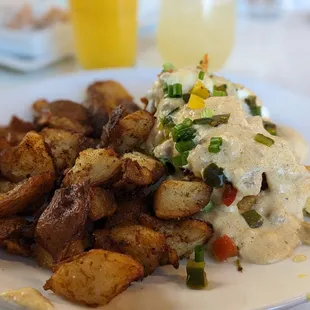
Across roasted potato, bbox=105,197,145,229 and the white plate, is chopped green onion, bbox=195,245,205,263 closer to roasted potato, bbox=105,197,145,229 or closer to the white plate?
the white plate

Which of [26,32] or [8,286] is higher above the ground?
[26,32]

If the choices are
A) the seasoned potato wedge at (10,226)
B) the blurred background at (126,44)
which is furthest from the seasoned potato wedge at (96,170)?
the blurred background at (126,44)

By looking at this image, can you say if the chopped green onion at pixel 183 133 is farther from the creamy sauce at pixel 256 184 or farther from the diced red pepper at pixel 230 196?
the diced red pepper at pixel 230 196

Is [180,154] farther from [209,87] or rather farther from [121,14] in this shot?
[121,14]

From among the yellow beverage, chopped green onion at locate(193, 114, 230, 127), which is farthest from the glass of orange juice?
chopped green onion at locate(193, 114, 230, 127)

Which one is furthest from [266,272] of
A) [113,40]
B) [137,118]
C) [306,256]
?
[113,40]
